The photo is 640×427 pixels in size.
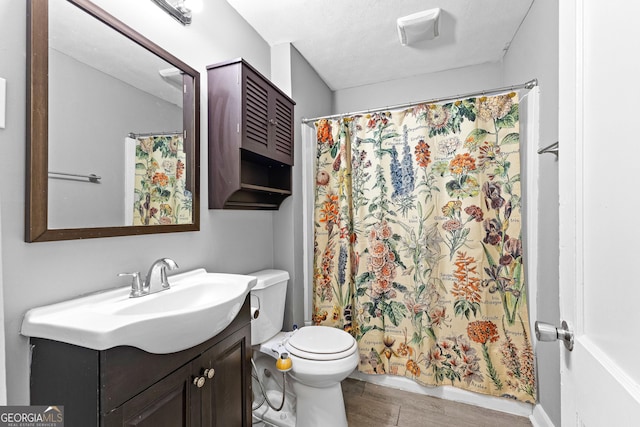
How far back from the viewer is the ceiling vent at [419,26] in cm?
165

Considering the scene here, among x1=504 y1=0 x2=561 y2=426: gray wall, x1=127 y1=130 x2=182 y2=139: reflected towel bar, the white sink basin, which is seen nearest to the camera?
the white sink basin

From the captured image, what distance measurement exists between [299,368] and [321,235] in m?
0.90

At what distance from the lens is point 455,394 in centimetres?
175

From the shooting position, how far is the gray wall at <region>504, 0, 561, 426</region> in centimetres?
132

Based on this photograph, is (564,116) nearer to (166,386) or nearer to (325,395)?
(166,386)

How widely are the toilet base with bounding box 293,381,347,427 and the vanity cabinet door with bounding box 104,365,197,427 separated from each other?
0.71 m

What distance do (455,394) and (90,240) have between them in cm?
207

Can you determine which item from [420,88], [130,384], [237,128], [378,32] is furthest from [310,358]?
[420,88]

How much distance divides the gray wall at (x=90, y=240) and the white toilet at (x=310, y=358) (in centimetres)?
29

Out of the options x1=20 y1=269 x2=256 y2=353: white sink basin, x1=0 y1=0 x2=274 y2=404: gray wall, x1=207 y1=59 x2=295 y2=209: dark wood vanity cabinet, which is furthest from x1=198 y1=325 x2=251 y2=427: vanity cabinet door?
x1=207 y1=59 x2=295 y2=209: dark wood vanity cabinet

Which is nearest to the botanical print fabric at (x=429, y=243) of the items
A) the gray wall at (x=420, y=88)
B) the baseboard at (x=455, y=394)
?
the baseboard at (x=455, y=394)

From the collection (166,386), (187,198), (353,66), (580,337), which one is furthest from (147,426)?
(353,66)

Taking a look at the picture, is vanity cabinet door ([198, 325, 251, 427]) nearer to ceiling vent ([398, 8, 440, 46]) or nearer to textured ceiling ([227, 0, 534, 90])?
textured ceiling ([227, 0, 534, 90])
